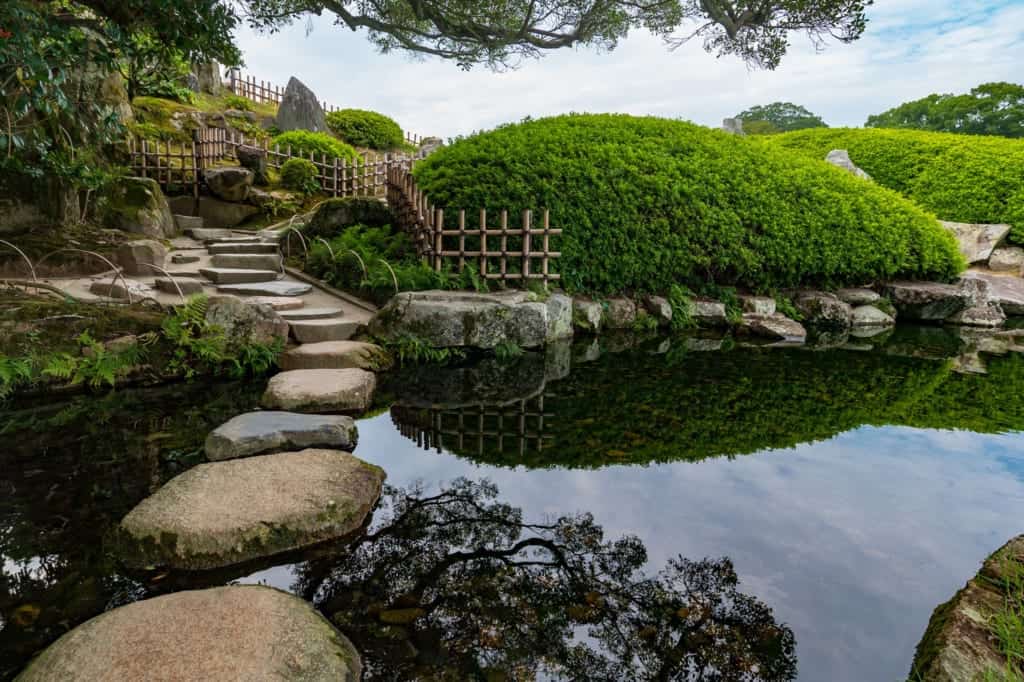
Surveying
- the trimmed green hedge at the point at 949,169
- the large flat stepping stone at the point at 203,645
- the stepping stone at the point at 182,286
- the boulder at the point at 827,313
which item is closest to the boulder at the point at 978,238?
the trimmed green hedge at the point at 949,169

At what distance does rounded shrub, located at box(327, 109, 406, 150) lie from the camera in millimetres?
24375

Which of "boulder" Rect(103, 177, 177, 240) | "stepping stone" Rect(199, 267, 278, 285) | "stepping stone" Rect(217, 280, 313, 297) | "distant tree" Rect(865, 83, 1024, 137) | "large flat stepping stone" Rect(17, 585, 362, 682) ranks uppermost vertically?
"distant tree" Rect(865, 83, 1024, 137)

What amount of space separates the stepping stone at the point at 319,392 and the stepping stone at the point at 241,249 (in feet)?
19.2

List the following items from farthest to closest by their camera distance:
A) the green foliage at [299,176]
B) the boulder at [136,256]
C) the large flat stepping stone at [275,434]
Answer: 1. the green foliage at [299,176]
2. the boulder at [136,256]
3. the large flat stepping stone at [275,434]

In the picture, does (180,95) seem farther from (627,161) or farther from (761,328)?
(761,328)

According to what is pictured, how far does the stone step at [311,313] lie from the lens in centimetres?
805

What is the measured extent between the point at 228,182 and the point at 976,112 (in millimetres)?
36354

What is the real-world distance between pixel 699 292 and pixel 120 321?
9.37 meters

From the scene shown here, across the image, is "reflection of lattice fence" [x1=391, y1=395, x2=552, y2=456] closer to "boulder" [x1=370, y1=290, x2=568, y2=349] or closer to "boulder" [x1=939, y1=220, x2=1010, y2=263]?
Answer: "boulder" [x1=370, y1=290, x2=568, y2=349]

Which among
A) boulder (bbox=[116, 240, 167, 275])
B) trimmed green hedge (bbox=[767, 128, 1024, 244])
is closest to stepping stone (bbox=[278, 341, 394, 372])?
boulder (bbox=[116, 240, 167, 275])

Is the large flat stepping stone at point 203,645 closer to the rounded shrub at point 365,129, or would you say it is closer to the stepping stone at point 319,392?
the stepping stone at point 319,392

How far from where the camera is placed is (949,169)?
699 inches

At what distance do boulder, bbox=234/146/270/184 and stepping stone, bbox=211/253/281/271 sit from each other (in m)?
5.40

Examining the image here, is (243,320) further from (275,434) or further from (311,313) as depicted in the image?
(275,434)
